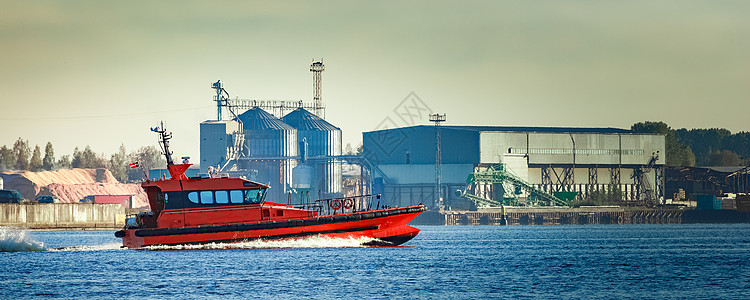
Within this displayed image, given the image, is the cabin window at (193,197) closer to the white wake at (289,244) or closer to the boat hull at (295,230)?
the boat hull at (295,230)

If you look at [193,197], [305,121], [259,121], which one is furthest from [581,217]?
[193,197]

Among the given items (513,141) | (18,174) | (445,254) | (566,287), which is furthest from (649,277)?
(18,174)

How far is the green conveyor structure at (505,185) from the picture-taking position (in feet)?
438

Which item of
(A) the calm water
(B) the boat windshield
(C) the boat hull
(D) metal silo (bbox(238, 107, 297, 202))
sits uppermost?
(D) metal silo (bbox(238, 107, 297, 202))

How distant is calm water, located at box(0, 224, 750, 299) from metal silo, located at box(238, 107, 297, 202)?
284 ft

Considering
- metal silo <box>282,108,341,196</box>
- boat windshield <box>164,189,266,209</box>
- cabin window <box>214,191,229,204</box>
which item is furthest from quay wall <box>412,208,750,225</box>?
cabin window <box>214,191,229,204</box>

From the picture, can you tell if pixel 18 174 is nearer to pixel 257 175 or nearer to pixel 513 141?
pixel 257 175

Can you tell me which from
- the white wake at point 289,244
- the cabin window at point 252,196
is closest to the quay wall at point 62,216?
the white wake at point 289,244

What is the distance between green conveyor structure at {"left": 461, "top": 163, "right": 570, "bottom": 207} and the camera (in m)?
134

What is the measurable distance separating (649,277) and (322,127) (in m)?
119

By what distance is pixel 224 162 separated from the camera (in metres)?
150

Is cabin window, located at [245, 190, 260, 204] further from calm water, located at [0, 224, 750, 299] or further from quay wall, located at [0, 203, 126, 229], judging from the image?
quay wall, located at [0, 203, 126, 229]

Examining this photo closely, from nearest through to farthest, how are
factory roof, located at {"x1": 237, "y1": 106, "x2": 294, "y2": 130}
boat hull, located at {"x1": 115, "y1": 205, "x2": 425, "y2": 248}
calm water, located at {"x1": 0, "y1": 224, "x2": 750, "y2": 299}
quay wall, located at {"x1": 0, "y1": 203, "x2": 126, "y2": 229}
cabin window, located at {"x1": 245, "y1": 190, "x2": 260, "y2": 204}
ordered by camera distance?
calm water, located at {"x1": 0, "y1": 224, "x2": 750, "y2": 299} → boat hull, located at {"x1": 115, "y1": 205, "x2": 425, "y2": 248} → cabin window, located at {"x1": 245, "y1": 190, "x2": 260, "y2": 204} → quay wall, located at {"x1": 0, "y1": 203, "x2": 126, "y2": 229} → factory roof, located at {"x1": 237, "y1": 106, "x2": 294, "y2": 130}

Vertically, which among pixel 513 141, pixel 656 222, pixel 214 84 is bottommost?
pixel 656 222
